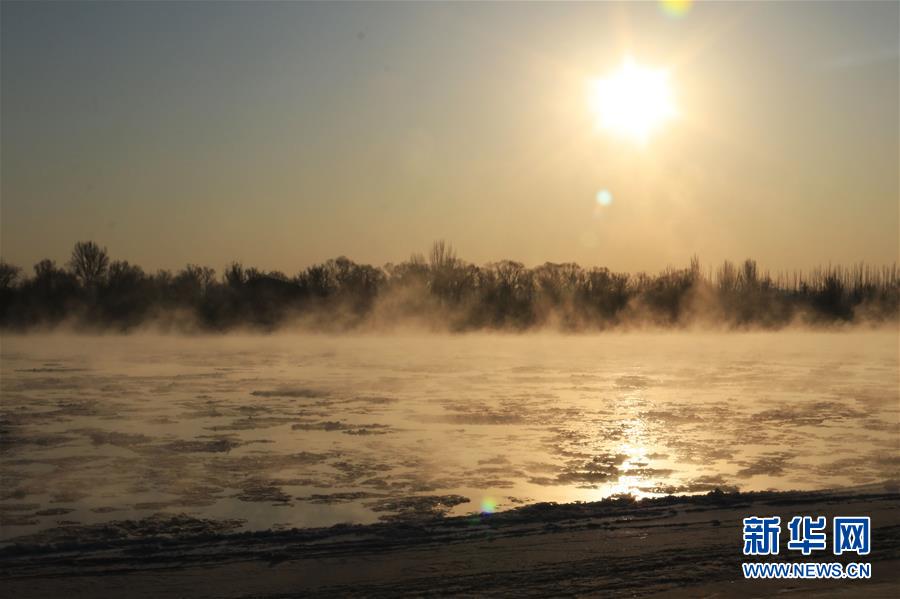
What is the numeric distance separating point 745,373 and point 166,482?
56.3 feet

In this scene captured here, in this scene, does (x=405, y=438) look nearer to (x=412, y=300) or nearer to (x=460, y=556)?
(x=460, y=556)

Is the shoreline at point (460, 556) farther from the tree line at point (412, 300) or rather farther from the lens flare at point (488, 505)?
the tree line at point (412, 300)

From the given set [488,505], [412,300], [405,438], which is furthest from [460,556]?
[412,300]

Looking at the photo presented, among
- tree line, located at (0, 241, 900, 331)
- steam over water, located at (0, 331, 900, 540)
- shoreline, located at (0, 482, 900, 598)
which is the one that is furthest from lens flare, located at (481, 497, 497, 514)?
tree line, located at (0, 241, 900, 331)

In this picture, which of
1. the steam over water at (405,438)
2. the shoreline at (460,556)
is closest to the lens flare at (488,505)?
the steam over water at (405,438)

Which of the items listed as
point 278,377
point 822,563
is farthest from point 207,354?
point 822,563

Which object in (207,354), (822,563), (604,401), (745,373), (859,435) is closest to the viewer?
(822,563)

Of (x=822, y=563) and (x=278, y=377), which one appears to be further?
(x=278, y=377)

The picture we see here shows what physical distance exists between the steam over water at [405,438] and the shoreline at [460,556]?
703 mm

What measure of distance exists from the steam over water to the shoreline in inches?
27.7

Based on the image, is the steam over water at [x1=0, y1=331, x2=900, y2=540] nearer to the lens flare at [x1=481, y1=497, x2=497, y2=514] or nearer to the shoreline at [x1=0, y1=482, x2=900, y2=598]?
the lens flare at [x1=481, y1=497, x2=497, y2=514]

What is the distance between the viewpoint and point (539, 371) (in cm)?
2417

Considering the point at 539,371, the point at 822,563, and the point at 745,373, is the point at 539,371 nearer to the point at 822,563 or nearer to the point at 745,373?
the point at 745,373

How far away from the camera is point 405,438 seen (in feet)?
39.5
